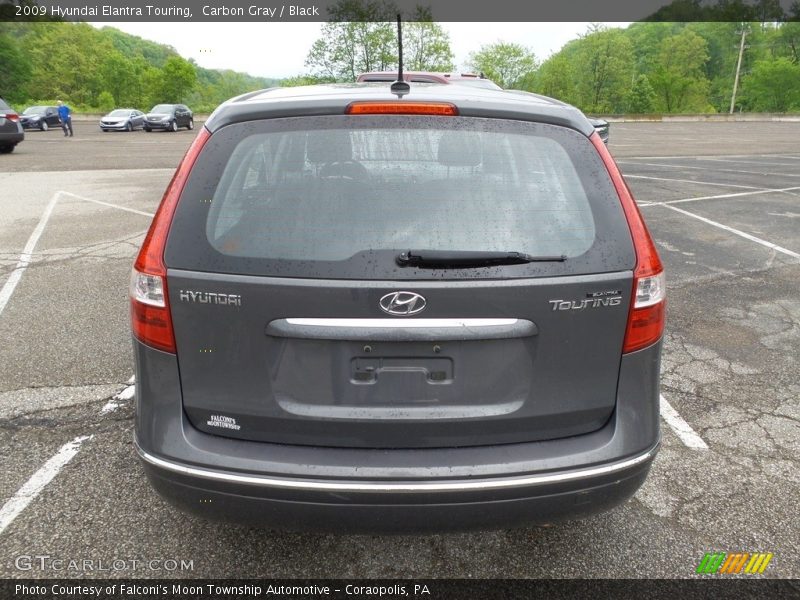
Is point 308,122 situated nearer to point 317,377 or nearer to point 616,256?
point 317,377

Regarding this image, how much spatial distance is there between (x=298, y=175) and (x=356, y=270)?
40 centimetres

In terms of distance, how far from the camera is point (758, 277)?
20.6 feet

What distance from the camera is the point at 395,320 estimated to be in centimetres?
187

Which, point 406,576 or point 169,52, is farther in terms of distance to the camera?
point 169,52

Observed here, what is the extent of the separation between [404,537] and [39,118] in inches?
1651

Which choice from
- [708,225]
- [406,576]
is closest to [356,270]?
[406,576]

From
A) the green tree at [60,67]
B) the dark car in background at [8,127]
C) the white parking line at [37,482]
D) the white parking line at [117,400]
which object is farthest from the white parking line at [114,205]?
the green tree at [60,67]

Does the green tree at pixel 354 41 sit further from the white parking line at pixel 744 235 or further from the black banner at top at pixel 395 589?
the black banner at top at pixel 395 589

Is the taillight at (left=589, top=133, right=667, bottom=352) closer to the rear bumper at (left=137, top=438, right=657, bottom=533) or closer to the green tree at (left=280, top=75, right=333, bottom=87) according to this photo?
the rear bumper at (left=137, top=438, right=657, bottom=533)

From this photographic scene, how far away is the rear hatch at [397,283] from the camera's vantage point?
1890 mm

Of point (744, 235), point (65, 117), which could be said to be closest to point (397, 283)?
point (744, 235)

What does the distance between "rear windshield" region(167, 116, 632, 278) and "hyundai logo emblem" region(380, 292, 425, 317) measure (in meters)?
0.16

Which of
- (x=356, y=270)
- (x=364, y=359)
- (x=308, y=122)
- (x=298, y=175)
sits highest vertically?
(x=308, y=122)

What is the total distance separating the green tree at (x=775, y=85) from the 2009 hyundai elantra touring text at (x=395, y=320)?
93.0m
